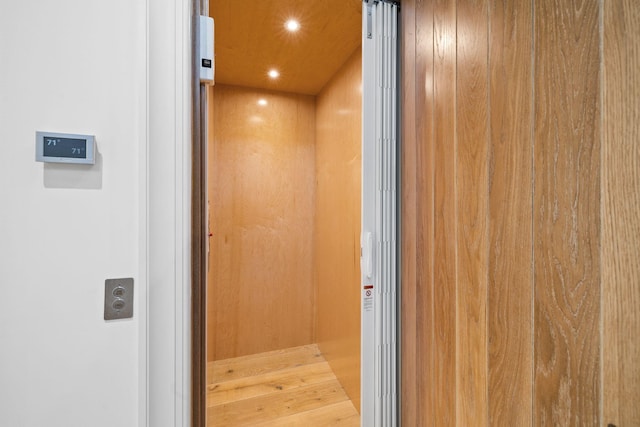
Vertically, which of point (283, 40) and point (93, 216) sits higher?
point (283, 40)

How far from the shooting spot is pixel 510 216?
28.9 inches

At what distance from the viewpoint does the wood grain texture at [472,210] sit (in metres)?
0.81

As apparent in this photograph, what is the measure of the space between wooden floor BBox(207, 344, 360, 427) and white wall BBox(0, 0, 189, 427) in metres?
1.12

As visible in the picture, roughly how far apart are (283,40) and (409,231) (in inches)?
56.5

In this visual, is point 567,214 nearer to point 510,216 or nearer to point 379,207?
point 510,216

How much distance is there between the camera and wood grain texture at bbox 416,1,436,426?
3.38 feet

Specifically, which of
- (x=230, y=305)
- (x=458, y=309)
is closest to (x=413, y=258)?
(x=458, y=309)

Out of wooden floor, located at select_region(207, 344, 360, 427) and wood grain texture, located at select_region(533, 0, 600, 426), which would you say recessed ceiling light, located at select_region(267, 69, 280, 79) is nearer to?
wood grain texture, located at select_region(533, 0, 600, 426)

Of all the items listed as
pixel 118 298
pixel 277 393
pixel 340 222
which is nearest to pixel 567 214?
pixel 118 298

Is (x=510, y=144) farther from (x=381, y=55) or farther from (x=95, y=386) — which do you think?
(x=95, y=386)

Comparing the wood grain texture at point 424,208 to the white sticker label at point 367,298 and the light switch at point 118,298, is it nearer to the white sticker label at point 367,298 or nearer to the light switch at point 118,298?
the white sticker label at point 367,298

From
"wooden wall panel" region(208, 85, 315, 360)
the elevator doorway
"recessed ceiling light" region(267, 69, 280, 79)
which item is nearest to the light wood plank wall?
the elevator doorway

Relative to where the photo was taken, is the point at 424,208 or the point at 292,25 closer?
the point at 424,208

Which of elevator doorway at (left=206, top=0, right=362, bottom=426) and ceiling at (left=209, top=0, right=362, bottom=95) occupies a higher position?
ceiling at (left=209, top=0, right=362, bottom=95)
